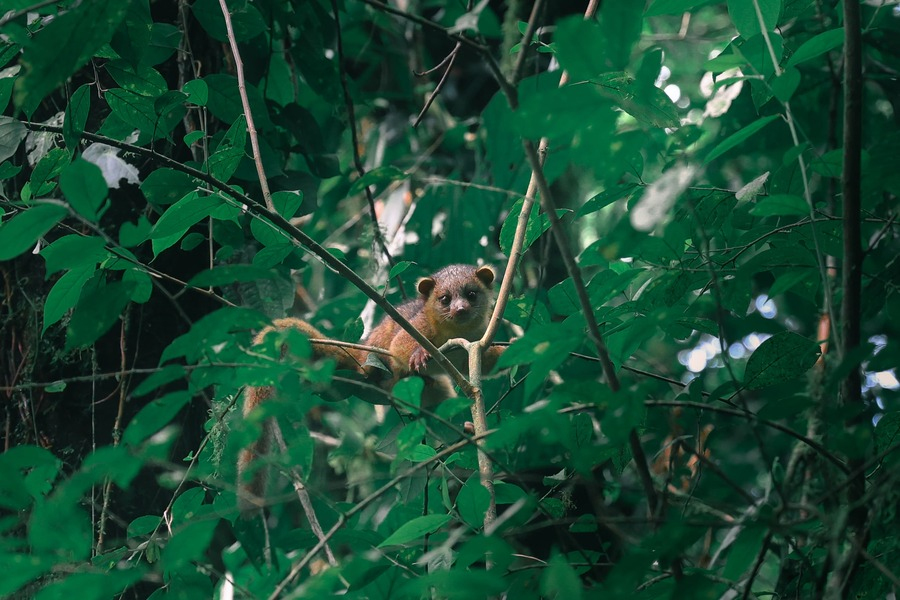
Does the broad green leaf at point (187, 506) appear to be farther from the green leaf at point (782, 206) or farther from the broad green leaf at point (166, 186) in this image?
the green leaf at point (782, 206)

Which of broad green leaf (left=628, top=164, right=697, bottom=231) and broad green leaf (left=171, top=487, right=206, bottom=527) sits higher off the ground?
broad green leaf (left=628, top=164, right=697, bottom=231)

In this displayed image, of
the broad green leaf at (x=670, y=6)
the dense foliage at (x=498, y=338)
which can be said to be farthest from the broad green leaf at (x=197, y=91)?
the broad green leaf at (x=670, y=6)

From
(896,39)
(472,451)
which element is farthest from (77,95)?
(896,39)

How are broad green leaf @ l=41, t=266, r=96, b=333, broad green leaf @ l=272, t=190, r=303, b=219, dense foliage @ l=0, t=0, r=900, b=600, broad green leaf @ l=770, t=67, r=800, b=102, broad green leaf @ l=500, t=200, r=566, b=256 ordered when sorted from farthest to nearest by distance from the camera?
broad green leaf @ l=500, t=200, r=566, b=256 → broad green leaf @ l=272, t=190, r=303, b=219 → broad green leaf @ l=41, t=266, r=96, b=333 → broad green leaf @ l=770, t=67, r=800, b=102 → dense foliage @ l=0, t=0, r=900, b=600

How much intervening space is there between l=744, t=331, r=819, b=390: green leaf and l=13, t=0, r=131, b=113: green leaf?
204 centimetres

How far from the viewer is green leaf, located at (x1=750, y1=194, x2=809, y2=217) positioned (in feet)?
6.41

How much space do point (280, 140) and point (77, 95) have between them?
159cm

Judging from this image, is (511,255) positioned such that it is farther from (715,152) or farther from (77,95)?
(77,95)

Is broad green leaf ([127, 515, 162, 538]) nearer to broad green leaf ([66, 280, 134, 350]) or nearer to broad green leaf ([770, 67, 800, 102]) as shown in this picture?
broad green leaf ([66, 280, 134, 350])

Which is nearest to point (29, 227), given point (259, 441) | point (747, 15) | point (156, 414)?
point (156, 414)

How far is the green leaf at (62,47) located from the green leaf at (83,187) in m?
0.17

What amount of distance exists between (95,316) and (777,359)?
195cm

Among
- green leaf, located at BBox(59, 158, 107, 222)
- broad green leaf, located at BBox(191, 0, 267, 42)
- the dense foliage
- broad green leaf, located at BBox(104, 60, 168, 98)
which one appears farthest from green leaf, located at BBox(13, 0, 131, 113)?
broad green leaf, located at BBox(191, 0, 267, 42)

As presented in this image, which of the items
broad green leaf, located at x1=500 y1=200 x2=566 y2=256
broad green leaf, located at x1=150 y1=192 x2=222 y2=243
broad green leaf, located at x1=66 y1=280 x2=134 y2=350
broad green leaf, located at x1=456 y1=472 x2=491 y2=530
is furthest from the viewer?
broad green leaf, located at x1=500 y1=200 x2=566 y2=256
